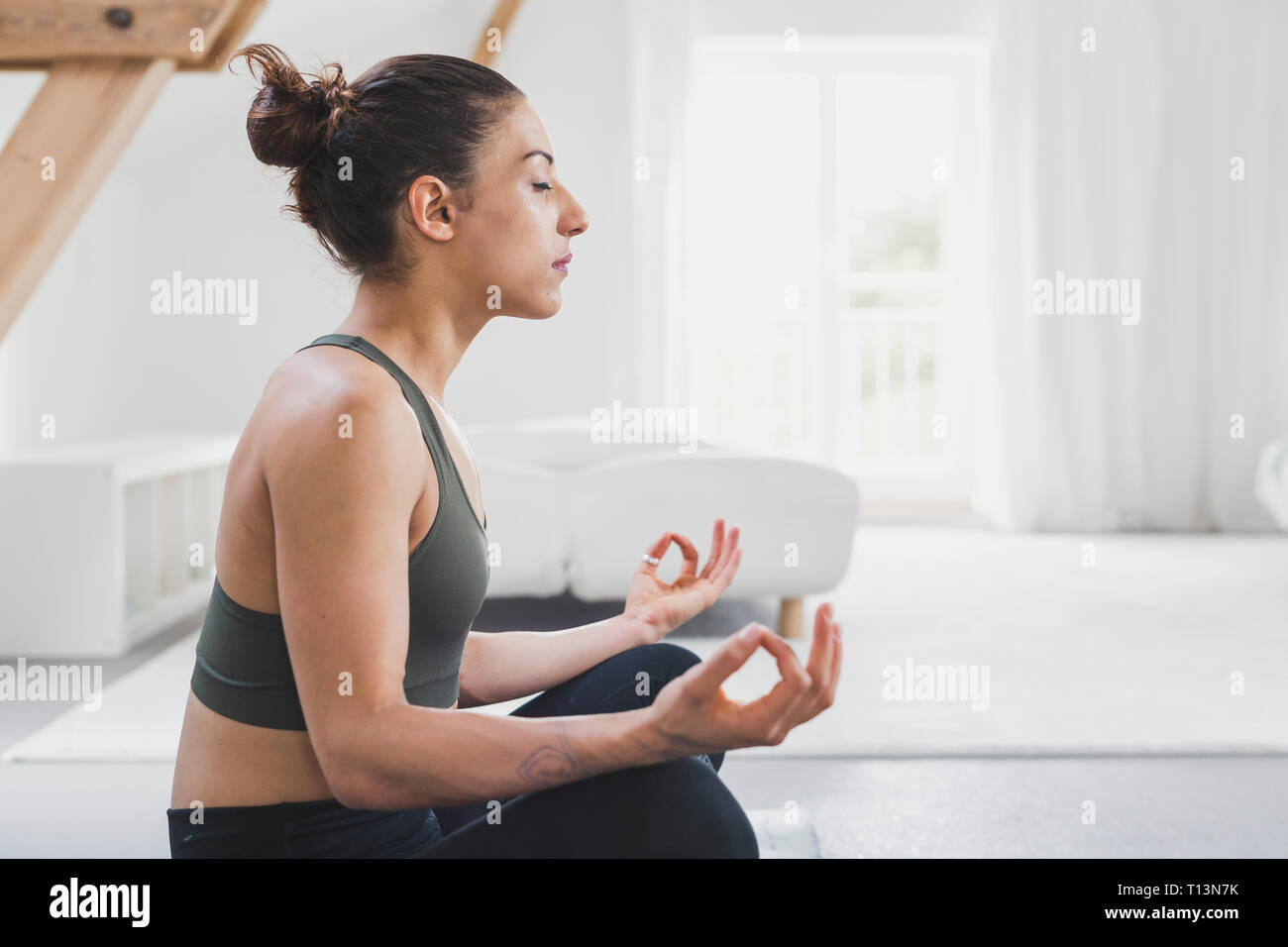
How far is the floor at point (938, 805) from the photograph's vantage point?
1.56 metres

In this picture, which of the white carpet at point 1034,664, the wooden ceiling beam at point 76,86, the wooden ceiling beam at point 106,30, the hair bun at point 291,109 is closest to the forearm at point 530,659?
the hair bun at point 291,109

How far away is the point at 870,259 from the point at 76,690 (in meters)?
4.21

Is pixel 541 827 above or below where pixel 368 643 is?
below

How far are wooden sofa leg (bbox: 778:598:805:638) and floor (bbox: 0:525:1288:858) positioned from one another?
0.87 metres

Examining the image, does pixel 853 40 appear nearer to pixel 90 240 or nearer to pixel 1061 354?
pixel 1061 354

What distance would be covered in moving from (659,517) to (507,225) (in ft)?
6.10

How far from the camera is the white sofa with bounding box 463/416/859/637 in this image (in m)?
2.70

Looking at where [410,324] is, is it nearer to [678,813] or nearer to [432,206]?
[432,206]

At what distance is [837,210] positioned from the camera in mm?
5484

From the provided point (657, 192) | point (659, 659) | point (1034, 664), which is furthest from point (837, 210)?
point (659, 659)

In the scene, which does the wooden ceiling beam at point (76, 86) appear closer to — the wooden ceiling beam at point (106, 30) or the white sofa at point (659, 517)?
the wooden ceiling beam at point (106, 30)

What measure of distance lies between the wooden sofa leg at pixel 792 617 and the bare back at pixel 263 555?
6.87 feet

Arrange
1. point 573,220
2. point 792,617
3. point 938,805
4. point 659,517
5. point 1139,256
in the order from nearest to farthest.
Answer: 1. point 573,220
2. point 938,805
3. point 659,517
4. point 792,617
5. point 1139,256
